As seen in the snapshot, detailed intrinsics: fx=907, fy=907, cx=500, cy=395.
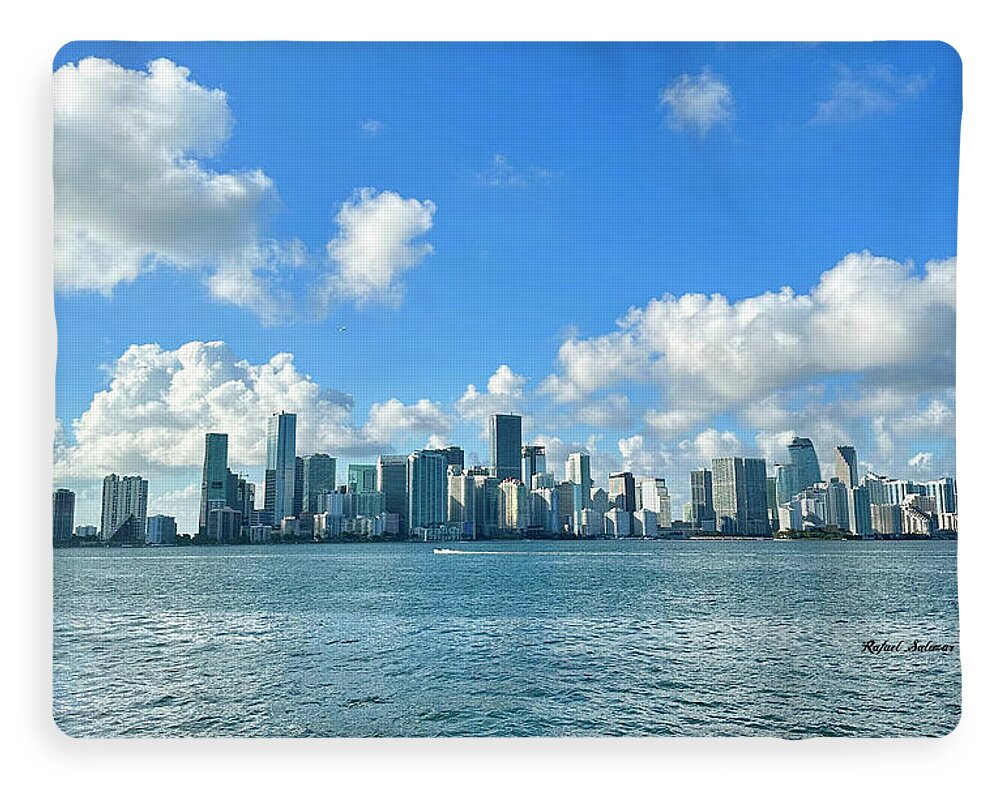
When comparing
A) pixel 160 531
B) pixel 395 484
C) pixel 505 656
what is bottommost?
pixel 505 656

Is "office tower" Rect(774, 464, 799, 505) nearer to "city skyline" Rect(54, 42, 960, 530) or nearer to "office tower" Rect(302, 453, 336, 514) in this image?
"city skyline" Rect(54, 42, 960, 530)

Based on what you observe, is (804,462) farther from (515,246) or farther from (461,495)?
(461,495)

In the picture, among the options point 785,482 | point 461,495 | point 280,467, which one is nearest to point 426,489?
point 461,495

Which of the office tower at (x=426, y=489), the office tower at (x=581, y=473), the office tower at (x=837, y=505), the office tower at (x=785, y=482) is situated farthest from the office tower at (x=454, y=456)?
the office tower at (x=837, y=505)

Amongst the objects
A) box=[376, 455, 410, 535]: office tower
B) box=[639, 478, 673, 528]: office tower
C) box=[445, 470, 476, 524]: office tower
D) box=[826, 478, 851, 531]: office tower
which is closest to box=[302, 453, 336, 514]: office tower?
box=[376, 455, 410, 535]: office tower

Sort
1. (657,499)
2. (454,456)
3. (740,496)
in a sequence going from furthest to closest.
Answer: (657,499) < (454,456) < (740,496)
